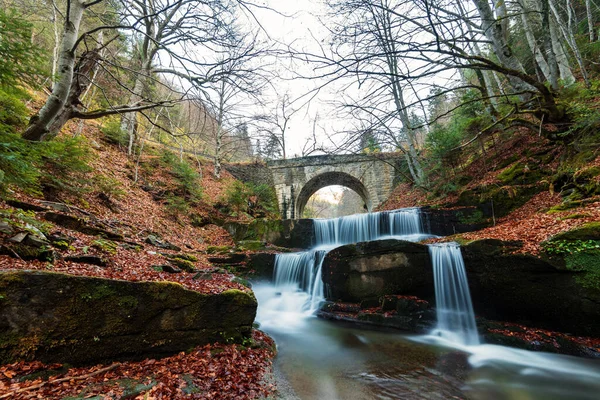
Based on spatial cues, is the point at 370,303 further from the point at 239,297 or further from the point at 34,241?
the point at 34,241

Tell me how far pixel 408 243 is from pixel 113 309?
18.6ft

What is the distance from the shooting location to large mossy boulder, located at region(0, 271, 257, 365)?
2207 millimetres

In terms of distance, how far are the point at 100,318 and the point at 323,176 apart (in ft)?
50.1

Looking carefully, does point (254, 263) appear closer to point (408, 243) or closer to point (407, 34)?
point (408, 243)

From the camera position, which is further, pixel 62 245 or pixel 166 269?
pixel 166 269

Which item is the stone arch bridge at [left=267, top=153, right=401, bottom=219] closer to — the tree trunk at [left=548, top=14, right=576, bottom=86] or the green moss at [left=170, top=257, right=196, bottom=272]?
the tree trunk at [left=548, top=14, right=576, bottom=86]

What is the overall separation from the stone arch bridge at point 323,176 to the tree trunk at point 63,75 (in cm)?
1331

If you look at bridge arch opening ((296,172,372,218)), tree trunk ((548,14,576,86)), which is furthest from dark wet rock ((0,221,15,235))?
bridge arch opening ((296,172,372,218))

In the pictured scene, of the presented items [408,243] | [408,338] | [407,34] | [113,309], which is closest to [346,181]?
[408,243]

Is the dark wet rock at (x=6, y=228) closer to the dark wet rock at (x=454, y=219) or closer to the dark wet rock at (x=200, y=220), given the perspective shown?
the dark wet rock at (x=200, y=220)

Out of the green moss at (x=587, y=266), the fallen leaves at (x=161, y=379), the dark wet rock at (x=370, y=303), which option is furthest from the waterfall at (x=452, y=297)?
the fallen leaves at (x=161, y=379)

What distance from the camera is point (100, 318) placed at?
2.62 metres

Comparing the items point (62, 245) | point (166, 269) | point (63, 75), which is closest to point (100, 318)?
point (62, 245)

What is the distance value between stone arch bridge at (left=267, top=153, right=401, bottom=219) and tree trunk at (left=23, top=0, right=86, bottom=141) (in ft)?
43.7
